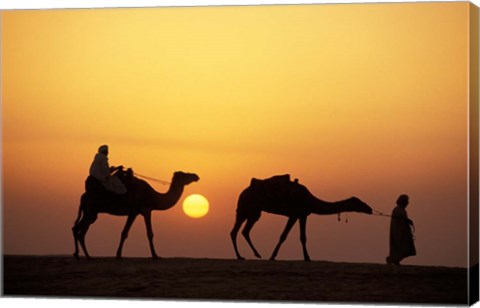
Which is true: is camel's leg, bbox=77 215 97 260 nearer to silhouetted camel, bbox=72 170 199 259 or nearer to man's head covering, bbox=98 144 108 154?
silhouetted camel, bbox=72 170 199 259

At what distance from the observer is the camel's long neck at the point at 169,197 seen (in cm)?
1741

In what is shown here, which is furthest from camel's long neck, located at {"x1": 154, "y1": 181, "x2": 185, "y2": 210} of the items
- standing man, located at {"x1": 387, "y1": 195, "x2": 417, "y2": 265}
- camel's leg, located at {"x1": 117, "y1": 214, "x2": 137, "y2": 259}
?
standing man, located at {"x1": 387, "y1": 195, "x2": 417, "y2": 265}

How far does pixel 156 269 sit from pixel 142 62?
80.4 inches

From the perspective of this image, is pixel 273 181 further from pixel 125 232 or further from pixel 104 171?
pixel 104 171

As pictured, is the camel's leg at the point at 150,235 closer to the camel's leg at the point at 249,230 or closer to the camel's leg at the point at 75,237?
the camel's leg at the point at 75,237

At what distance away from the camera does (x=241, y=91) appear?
1742 centimetres

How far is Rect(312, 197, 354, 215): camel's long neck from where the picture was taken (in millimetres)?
17172

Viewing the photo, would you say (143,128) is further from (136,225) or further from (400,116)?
(400,116)

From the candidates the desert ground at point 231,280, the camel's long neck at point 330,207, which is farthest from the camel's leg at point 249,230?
the camel's long neck at point 330,207

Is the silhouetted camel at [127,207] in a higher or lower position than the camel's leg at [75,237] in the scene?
higher

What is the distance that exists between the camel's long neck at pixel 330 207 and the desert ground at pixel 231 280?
0.50 m

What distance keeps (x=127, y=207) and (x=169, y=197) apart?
1.99 ft

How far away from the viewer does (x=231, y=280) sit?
17.5 meters

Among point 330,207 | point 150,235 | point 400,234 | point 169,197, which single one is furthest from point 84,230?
point 400,234
